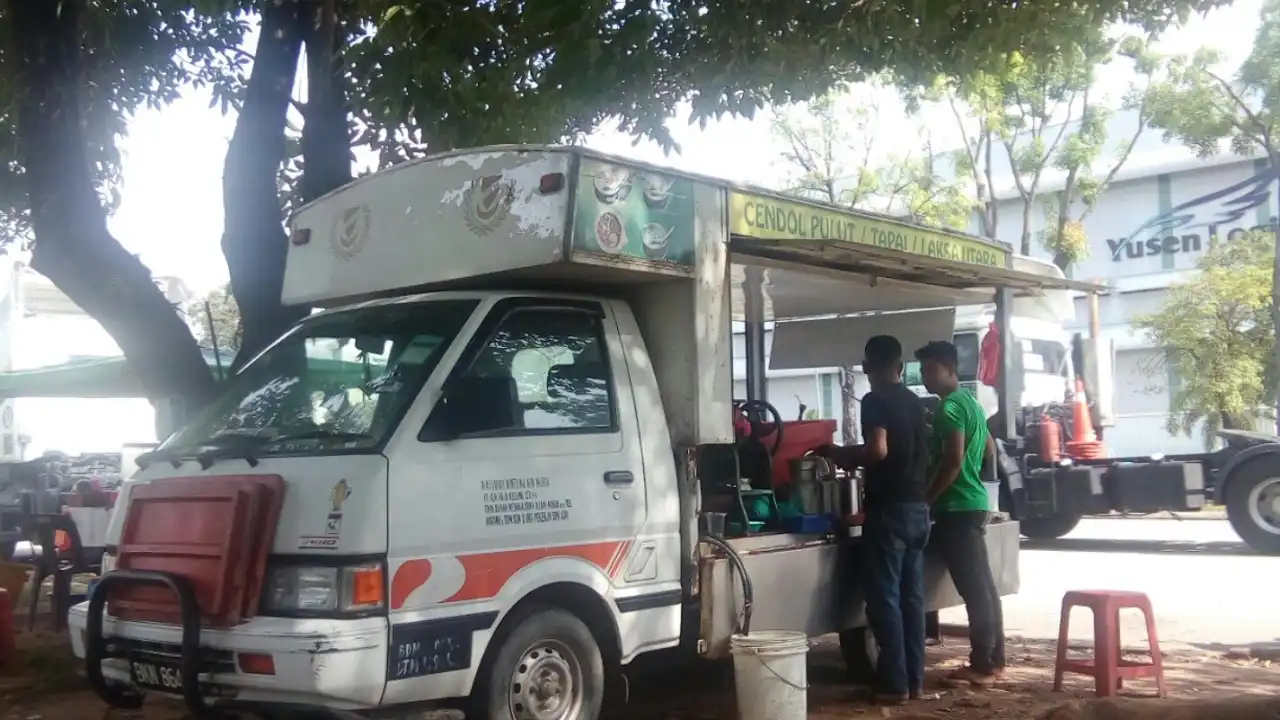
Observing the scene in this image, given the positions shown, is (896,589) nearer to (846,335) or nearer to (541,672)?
(541,672)

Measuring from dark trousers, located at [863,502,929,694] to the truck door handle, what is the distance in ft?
5.29

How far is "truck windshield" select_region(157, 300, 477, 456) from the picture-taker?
14.9ft

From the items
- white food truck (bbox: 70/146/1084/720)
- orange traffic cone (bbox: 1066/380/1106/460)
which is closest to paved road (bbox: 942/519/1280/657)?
orange traffic cone (bbox: 1066/380/1106/460)

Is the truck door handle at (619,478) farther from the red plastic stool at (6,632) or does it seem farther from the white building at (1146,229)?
the white building at (1146,229)

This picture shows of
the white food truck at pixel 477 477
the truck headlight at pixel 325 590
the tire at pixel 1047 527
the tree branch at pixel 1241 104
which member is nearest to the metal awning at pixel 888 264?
the white food truck at pixel 477 477

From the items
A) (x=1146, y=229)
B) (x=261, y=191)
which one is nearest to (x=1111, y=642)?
(x=261, y=191)

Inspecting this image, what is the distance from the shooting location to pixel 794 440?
22.2 feet

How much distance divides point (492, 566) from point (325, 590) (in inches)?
26.0

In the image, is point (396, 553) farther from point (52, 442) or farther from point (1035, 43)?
point (52, 442)

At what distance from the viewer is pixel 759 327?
8984 millimetres

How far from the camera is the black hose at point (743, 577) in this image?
5.48m

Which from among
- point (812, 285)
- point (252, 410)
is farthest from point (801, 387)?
point (252, 410)

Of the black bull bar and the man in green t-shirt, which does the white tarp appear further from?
the black bull bar

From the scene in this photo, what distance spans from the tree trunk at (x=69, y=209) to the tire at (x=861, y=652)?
4.33 m
